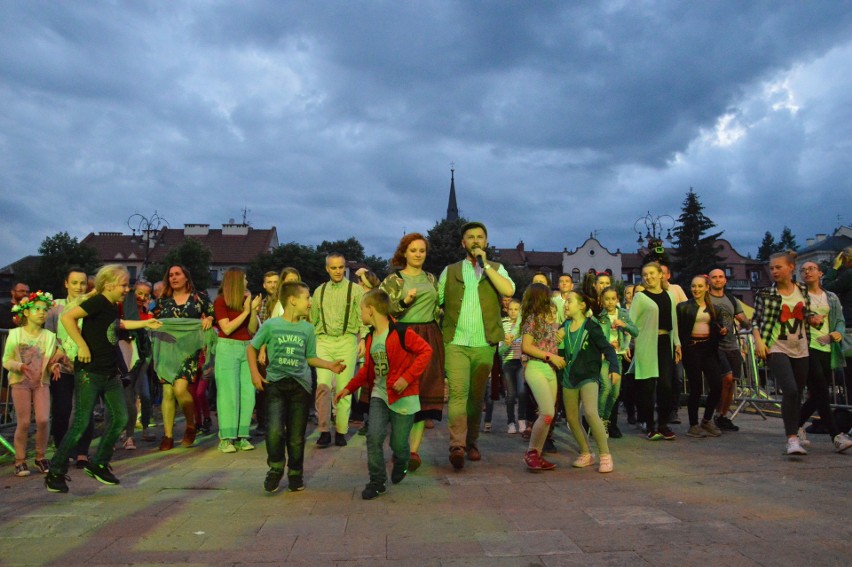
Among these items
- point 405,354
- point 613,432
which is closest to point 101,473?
point 405,354

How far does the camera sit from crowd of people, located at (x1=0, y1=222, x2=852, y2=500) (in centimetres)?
541

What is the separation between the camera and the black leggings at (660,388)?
317 inches

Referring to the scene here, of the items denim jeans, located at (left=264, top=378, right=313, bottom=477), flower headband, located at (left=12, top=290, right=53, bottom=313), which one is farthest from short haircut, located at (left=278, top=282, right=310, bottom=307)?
flower headband, located at (left=12, top=290, right=53, bottom=313)

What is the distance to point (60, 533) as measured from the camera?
4031 millimetres

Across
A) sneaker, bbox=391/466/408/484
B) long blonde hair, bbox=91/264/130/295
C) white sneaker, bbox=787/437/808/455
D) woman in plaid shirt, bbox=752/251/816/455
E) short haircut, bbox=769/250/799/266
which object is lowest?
sneaker, bbox=391/466/408/484

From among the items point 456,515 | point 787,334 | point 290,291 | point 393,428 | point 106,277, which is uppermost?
point 106,277

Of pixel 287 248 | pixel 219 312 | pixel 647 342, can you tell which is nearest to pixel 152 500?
pixel 219 312

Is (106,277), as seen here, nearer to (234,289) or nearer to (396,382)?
(234,289)

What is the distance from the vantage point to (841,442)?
6.50 metres

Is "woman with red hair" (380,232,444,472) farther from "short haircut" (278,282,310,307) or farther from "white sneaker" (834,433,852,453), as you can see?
"white sneaker" (834,433,852,453)

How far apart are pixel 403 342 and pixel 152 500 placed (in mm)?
2127

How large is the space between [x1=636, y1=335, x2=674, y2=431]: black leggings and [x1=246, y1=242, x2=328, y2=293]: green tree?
59745 mm

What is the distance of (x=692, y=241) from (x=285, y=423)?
67.5 m

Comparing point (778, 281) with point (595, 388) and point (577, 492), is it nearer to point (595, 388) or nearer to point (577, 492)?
point (595, 388)
